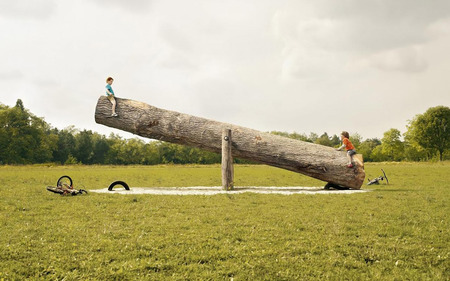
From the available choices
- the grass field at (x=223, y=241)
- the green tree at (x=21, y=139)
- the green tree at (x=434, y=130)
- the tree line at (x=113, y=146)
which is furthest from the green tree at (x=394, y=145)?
the grass field at (x=223, y=241)

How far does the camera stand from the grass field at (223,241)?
5.58 m

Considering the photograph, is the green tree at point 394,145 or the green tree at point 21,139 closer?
the green tree at point 21,139

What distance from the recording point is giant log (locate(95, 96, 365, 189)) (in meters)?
16.9

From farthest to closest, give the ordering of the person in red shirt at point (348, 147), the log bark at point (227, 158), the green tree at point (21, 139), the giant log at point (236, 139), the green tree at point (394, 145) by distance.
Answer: the green tree at point (394, 145)
the green tree at point (21, 139)
the giant log at point (236, 139)
the person in red shirt at point (348, 147)
the log bark at point (227, 158)

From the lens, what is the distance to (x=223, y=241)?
7.04 metres

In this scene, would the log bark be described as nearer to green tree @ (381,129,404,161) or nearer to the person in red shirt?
the person in red shirt

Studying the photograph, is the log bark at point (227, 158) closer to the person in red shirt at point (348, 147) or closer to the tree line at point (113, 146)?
the person in red shirt at point (348, 147)

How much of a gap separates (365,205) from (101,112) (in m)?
12.5

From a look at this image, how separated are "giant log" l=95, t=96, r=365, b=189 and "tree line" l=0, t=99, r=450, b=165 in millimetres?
66922

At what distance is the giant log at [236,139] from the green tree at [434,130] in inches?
2872

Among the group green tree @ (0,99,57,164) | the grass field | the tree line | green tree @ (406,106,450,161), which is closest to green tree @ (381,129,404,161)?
the tree line

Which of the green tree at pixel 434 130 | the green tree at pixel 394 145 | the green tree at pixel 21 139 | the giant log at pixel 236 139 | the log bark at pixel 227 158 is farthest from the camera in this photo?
the green tree at pixel 394 145

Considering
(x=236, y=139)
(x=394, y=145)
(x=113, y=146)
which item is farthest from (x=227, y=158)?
(x=394, y=145)

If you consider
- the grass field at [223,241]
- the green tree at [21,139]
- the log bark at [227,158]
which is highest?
the green tree at [21,139]
